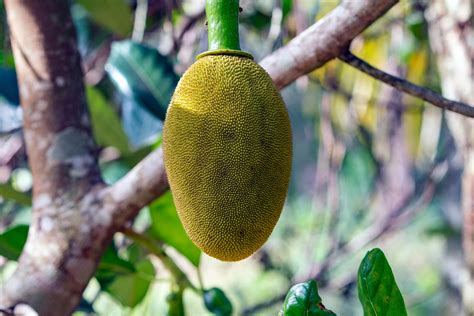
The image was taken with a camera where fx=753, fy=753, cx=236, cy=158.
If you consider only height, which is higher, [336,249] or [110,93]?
[110,93]

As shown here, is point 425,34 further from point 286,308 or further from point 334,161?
point 286,308

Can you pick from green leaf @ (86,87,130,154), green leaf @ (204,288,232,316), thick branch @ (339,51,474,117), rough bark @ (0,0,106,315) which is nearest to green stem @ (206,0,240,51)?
thick branch @ (339,51,474,117)

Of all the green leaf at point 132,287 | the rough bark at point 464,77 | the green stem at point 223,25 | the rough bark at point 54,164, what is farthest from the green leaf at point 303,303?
the rough bark at point 464,77

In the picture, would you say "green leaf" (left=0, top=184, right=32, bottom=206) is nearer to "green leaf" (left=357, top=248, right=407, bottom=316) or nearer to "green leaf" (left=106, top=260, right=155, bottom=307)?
"green leaf" (left=106, top=260, right=155, bottom=307)

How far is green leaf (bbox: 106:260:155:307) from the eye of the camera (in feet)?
3.74

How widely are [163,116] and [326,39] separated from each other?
0.44 m

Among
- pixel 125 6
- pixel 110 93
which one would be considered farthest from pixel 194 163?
pixel 110 93

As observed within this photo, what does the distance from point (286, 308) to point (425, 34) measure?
1.48 m

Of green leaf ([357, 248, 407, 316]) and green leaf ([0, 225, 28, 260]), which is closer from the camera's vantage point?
green leaf ([357, 248, 407, 316])

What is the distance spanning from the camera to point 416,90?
73 centimetres

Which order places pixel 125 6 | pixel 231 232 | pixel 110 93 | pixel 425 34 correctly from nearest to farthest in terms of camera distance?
1. pixel 231 232
2. pixel 125 6
3. pixel 110 93
4. pixel 425 34

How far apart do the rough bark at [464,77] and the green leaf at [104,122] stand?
22.7 inches

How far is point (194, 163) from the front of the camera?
56cm

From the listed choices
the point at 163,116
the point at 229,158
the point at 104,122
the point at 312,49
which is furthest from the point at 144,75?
the point at 229,158
